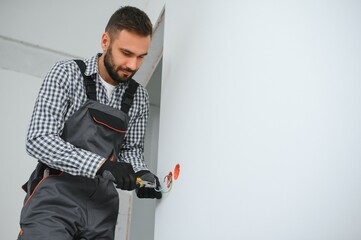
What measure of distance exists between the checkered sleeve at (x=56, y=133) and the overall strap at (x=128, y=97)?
19 centimetres

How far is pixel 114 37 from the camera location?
4.44 ft

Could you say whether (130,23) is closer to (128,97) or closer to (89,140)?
(128,97)

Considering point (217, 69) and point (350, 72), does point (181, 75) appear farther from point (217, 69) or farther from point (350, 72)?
point (350, 72)

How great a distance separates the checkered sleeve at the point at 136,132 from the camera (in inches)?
56.3

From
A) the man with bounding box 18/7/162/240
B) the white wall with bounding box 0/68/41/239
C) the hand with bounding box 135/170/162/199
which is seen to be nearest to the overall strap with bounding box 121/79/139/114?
the man with bounding box 18/7/162/240

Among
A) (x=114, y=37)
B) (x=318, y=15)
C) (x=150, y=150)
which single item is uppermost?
(x=114, y=37)

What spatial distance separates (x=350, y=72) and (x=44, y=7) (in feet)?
7.56

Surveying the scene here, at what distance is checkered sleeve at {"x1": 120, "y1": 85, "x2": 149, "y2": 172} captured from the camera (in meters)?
1.43

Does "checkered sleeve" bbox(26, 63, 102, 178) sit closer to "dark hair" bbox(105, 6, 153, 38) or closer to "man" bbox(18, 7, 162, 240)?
"man" bbox(18, 7, 162, 240)

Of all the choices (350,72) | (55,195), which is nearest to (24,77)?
(55,195)

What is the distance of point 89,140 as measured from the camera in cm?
124

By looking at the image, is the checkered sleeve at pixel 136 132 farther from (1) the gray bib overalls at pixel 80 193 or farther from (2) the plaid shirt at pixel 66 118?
(1) the gray bib overalls at pixel 80 193

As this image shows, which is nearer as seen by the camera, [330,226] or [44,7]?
[330,226]

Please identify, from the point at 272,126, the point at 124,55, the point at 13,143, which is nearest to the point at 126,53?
the point at 124,55
